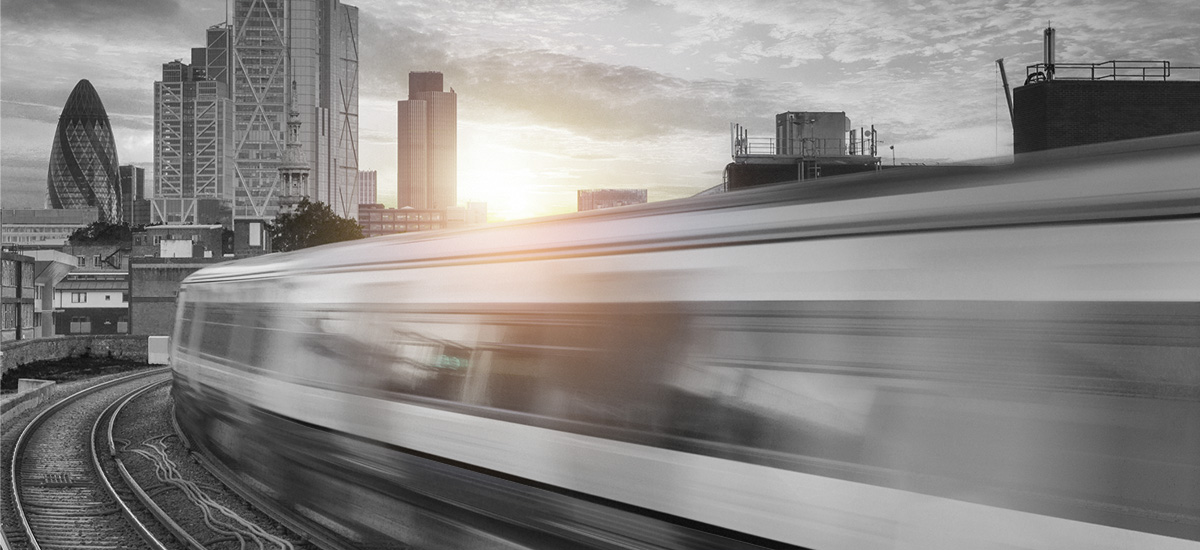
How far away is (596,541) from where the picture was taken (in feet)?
13.6

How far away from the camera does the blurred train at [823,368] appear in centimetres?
248

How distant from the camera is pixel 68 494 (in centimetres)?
1084

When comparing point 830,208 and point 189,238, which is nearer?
point 830,208

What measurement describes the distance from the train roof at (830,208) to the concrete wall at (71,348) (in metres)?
39.1

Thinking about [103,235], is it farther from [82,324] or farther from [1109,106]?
[1109,106]

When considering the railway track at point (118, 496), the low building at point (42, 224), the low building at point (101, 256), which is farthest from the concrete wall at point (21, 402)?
the low building at point (42, 224)

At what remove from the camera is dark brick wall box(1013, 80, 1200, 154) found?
2325 cm

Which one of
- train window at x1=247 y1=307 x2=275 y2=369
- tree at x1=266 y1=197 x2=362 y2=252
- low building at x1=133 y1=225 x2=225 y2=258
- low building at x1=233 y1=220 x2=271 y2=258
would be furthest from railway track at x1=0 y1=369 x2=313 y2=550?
low building at x1=233 y1=220 x2=271 y2=258

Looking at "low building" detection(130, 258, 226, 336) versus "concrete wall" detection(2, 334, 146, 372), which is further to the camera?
"low building" detection(130, 258, 226, 336)

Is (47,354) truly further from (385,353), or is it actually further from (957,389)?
(957,389)

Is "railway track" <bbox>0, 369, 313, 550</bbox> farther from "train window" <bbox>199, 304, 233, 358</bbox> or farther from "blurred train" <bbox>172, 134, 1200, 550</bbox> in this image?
"blurred train" <bbox>172, 134, 1200, 550</bbox>

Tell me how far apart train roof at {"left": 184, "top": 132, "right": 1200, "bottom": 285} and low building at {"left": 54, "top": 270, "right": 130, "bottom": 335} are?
242ft

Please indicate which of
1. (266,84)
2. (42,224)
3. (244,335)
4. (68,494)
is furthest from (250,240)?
(266,84)

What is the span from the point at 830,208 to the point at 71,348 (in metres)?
52.0
